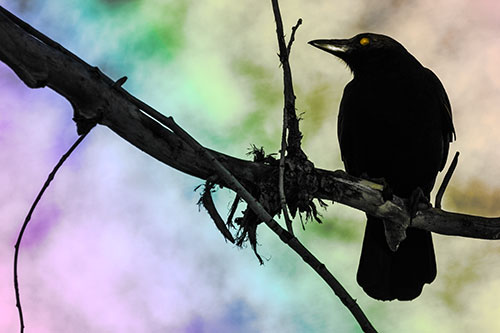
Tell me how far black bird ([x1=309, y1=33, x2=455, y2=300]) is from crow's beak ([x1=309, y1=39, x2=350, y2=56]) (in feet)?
0.13

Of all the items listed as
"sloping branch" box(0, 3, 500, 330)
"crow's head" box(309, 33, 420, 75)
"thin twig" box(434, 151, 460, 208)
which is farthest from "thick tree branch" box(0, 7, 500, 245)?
"crow's head" box(309, 33, 420, 75)

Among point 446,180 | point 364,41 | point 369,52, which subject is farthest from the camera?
point 364,41

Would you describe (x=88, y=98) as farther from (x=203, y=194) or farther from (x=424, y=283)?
(x=424, y=283)

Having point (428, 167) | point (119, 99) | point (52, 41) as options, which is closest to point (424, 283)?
point (428, 167)

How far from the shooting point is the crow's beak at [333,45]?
5.12m

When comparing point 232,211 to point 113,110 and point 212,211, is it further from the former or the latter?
point 113,110

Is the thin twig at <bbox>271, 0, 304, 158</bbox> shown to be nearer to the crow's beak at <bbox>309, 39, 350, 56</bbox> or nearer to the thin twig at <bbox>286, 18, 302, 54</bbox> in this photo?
the thin twig at <bbox>286, 18, 302, 54</bbox>

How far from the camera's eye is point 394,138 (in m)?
4.55

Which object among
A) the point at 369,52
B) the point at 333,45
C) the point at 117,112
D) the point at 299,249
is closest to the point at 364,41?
the point at 369,52

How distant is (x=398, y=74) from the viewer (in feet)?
15.5

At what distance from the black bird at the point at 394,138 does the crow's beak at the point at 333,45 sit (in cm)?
4

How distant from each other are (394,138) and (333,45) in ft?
3.65

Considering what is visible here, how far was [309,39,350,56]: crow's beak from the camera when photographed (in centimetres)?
512

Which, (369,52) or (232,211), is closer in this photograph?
(232,211)
